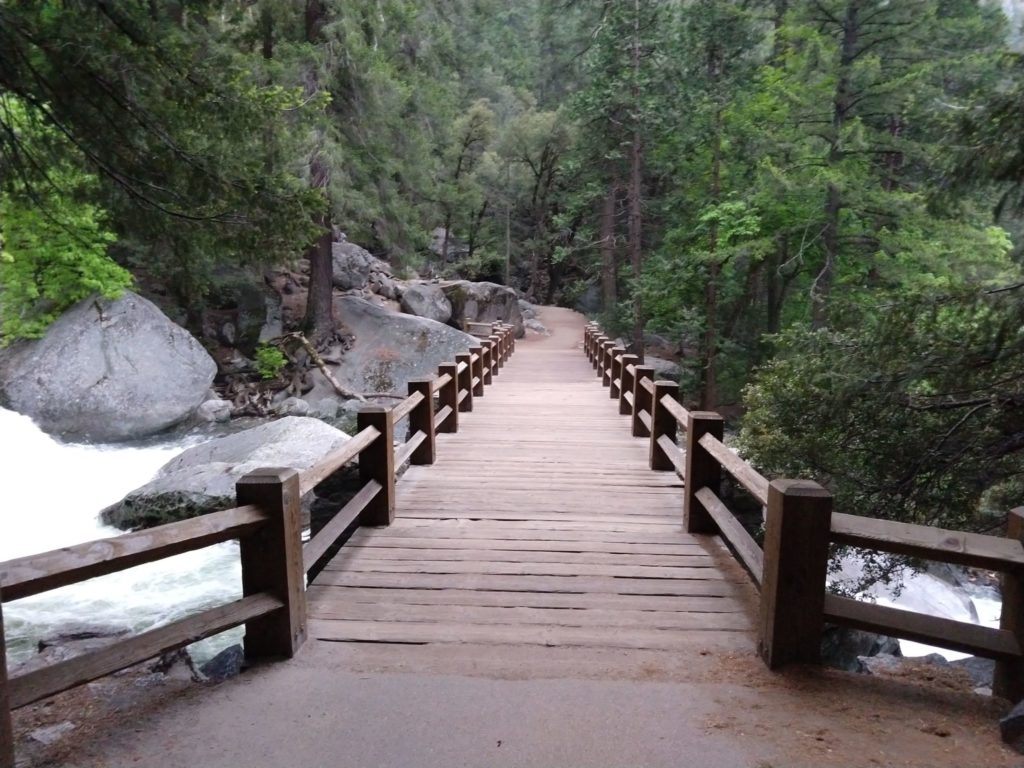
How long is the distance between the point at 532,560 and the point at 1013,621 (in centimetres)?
255

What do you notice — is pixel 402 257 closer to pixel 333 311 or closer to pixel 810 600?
pixel 333 311

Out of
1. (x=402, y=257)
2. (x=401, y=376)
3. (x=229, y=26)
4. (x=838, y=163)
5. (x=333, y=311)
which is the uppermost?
(x=229, y=26)

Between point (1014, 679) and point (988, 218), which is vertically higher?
point (988, 218)

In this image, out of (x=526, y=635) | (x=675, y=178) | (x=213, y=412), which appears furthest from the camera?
A: (x=675, y=178)

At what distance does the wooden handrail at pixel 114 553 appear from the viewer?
2.20 metres

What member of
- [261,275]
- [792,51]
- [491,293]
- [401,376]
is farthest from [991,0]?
[261,275]

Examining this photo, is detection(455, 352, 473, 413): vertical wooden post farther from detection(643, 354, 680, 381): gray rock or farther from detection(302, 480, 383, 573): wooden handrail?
detection(643, 354, 680, 381): gray rock

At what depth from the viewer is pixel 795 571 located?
2908 mm

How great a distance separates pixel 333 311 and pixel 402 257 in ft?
8.71

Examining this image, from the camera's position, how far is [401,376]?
1891cm

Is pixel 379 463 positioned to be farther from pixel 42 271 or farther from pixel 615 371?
pixel 42 271

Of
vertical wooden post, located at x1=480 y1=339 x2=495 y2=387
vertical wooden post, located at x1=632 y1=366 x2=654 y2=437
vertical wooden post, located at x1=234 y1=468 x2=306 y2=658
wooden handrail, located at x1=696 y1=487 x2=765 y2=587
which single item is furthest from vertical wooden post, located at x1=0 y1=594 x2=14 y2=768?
vertical wooden post, located at x1=480 y1=339 x2=495 y2=387

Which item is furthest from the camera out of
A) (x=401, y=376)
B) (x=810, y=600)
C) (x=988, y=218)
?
(x=401, y=376)

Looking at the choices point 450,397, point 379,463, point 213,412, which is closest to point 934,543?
point 379,463
